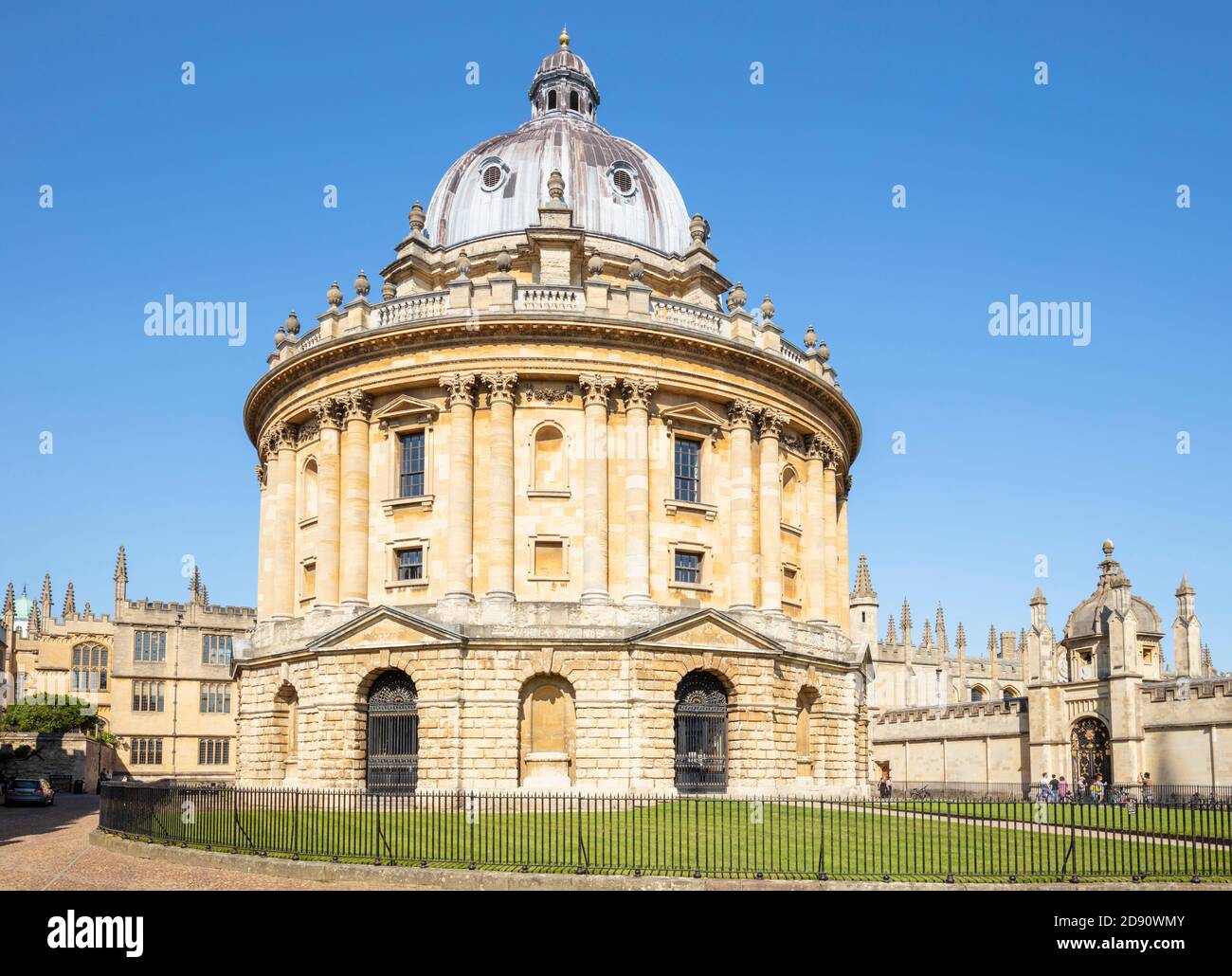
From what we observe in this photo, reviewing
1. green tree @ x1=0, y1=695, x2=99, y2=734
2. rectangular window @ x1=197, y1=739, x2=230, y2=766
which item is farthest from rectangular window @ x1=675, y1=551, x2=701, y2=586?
green tree @ x1=0, y1=695, x2=99, y2=734

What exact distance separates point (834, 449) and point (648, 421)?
1051 centimetres

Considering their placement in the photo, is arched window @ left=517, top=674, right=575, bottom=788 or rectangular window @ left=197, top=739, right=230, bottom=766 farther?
rectangular window @ left=197, top=739, right=230, bottom=766

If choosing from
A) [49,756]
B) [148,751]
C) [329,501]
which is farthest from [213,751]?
[329,501]

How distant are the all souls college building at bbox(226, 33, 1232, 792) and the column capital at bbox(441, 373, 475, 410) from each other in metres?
0.09

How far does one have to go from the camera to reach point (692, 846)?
22625mm

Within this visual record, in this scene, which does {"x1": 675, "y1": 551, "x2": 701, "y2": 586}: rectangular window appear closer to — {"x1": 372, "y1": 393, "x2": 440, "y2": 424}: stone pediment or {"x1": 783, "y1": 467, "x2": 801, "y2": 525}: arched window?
{"x1": 783, "y1": 467, "x2": 801, "y2": 525}: arched window

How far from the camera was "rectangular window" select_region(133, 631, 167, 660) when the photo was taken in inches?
3031

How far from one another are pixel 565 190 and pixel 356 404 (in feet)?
45.4

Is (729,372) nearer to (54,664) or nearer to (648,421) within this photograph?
(648,421)

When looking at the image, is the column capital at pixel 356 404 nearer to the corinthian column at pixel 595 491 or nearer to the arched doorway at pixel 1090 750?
the corinthian column at pixel 595 491

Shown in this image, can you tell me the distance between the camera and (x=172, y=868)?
71.1 ft

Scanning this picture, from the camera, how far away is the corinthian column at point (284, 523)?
4022 centimetres

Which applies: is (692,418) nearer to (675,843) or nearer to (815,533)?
(815,533)

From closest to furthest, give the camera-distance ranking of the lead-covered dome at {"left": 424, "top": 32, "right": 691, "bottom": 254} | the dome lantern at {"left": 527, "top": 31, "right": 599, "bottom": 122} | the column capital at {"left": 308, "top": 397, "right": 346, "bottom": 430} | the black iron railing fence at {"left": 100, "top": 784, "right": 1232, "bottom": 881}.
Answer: the black iron railing fence at {"left": 100, "top": 784, "right": 1232, "bottom": 881} → the column capital at {"left": 308, "top": 397, "right": 346, "bottom": 430} → the lead-covered dome at {"left": 424, "top": 32, "right": 691, "bottom": 254} → the dome lantern at {"left": 527, "top": 31, "right": 599, "bottom": 122}
